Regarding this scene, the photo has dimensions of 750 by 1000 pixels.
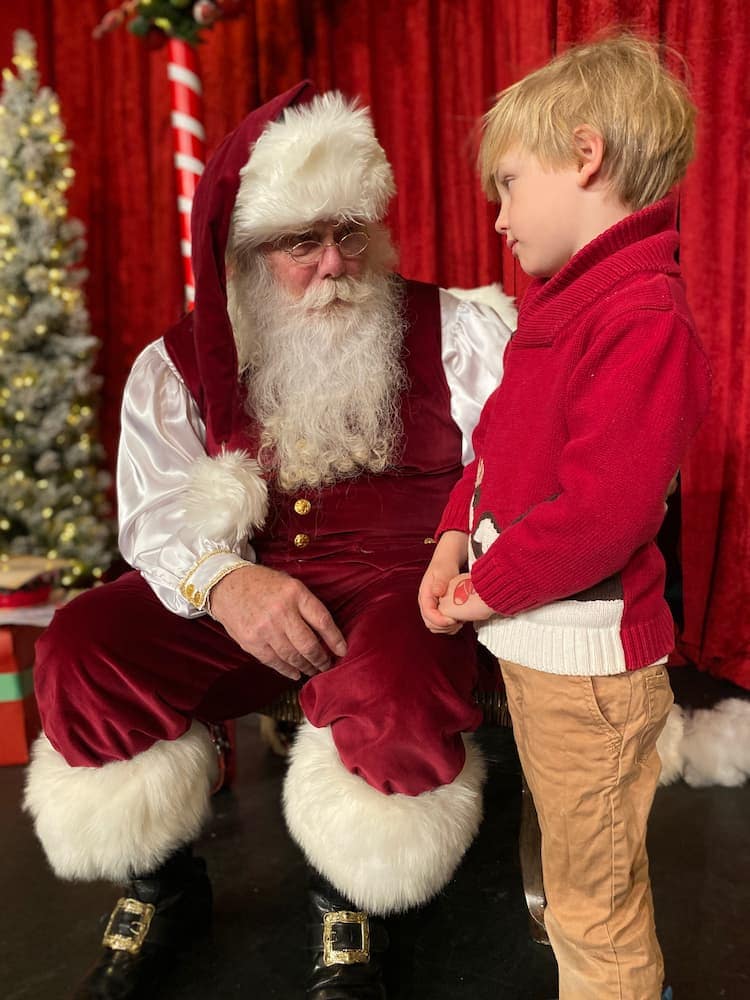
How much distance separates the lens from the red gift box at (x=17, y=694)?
7.37 ft

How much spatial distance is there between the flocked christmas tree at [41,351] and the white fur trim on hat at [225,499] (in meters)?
1.91

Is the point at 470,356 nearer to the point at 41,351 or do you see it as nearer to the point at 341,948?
the point at 341,948

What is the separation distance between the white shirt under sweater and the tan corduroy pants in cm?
69

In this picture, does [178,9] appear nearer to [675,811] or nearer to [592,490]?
[592,490]

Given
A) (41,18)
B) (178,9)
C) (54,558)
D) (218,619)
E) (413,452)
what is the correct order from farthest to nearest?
(41,18)
(54,558)
(178,9)
(413,452)
(218,619)

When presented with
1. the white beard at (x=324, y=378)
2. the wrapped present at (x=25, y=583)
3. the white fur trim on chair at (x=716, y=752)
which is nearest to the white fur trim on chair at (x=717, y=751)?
the white fur trim on chair at (x=716, y=752)

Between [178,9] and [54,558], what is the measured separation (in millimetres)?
2045

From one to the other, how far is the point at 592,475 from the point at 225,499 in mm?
773

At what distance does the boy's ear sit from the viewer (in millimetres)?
1050

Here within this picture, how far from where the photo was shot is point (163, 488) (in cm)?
167

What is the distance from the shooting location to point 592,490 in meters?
0.97

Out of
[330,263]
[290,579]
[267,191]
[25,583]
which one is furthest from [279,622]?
[25,583]

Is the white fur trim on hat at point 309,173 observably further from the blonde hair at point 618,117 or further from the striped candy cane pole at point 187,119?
the striped candy cane pole at point 187,119

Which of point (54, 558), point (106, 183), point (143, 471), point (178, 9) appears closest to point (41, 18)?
point (106, 183)
